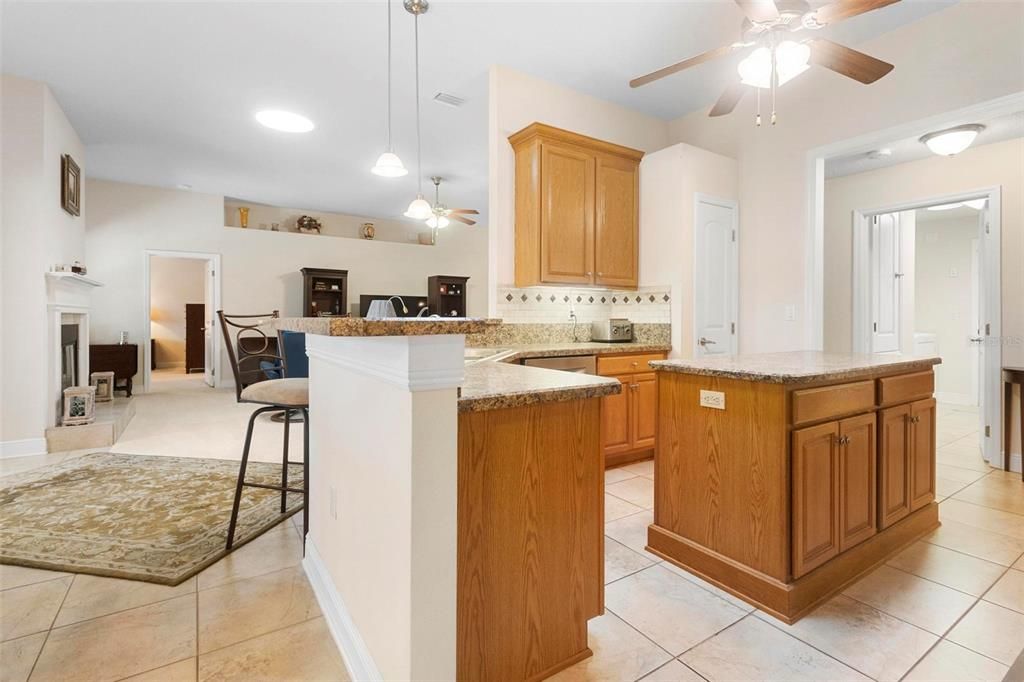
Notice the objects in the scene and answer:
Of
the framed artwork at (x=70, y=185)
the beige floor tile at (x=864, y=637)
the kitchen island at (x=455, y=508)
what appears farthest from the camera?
the framed artwork at (x=70, y=185)

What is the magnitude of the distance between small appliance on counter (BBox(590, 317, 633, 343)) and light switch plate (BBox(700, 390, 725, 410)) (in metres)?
2.03

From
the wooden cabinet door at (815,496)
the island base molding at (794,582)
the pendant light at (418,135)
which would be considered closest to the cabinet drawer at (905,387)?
the wooden cabinet door at (815,496)

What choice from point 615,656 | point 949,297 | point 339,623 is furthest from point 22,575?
point 949,297

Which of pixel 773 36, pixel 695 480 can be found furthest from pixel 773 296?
pixel 695 480

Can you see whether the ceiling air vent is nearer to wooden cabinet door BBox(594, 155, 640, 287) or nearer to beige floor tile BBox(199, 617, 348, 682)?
wooden cabinet door BBox(594, 155, 640, 287)

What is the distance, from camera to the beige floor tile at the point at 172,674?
56.9 inches

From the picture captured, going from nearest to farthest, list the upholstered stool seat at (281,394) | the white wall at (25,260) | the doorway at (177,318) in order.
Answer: the upholstered stool seat at (281,394)
the white wall at (25,260)
the doorway at (177,318)

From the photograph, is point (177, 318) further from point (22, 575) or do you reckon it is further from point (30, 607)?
point (30, 607)

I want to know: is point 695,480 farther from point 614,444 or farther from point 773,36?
point 773,36

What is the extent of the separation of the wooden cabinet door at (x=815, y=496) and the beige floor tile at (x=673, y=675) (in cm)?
60

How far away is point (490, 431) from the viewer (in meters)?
1.29

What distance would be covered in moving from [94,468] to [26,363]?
47.9 inches

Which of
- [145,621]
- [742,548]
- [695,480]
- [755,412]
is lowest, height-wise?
[145,621]

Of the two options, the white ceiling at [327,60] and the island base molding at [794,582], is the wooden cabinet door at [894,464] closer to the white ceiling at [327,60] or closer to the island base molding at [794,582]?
the island base molding at [794,582]
